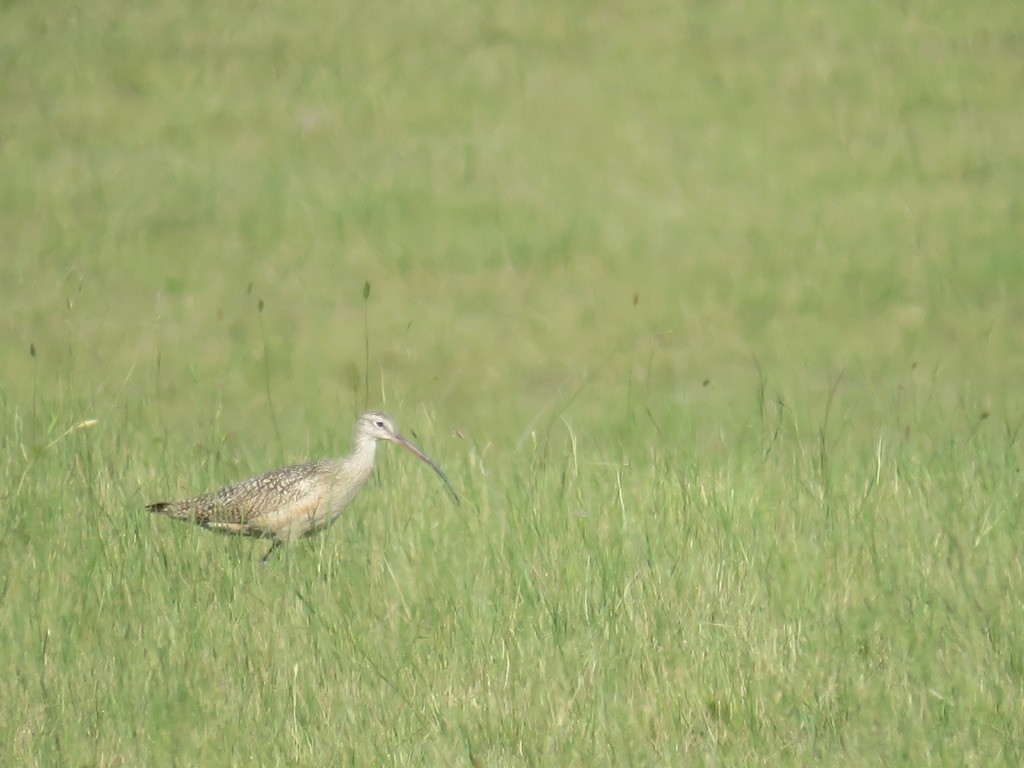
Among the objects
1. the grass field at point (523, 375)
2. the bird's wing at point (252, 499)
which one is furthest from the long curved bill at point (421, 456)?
the bird's wing at point (252, 499)

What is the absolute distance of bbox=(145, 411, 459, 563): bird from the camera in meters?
6.05

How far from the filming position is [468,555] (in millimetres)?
5398

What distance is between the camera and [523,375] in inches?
413

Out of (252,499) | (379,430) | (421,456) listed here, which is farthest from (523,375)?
(252,499)

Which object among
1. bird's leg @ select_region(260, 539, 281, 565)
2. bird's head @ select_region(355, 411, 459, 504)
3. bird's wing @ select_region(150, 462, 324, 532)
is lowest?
bird's leg @ select_region(260, 539, 281, 565)

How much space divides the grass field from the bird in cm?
14

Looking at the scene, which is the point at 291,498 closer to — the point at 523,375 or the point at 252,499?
the point at 252,499

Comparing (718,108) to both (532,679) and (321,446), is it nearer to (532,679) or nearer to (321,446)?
(321,446)

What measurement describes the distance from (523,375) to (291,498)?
4.35 metres

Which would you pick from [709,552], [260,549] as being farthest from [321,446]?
[709,552]

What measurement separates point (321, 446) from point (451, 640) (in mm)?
2699

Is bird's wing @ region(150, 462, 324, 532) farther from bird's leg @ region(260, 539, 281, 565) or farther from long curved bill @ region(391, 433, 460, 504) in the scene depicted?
long curved bill @ region(391, 433, 460, 504)

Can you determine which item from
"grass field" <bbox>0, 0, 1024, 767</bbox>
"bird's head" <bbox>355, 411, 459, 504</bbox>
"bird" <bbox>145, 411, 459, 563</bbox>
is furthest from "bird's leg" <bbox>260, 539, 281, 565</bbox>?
"bird's head" <bbox>355, 411, 459, 504</bbox>

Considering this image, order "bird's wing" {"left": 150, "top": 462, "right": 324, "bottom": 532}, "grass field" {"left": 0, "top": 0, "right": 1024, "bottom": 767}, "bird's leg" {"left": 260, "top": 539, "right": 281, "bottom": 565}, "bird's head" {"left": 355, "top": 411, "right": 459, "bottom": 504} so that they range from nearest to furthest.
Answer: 1. "grass field" {"left": 0, "top": 0, "right": 1024, "bottom": 767}
2. "bird's leg" {"left": 260, "top": 539, "right": 281, "bottom": 565}
3. "bird's wing" {"left": 150, "top": 462, "right": 324, "bottom": 532}
4. "bird's head" {"left": 355, "top": 411, "right": 459, "bottom": 504}
